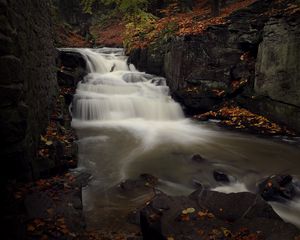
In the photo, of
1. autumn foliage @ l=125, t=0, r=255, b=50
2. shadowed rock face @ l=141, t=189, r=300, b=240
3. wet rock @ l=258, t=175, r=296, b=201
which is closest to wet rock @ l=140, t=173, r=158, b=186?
shadowed rock face @ l=141, t=189, r=300, b=240

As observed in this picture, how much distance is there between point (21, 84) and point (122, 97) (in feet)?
26.1

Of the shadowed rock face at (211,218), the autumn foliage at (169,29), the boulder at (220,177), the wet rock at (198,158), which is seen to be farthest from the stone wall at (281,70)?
the shadowed rock face at (211,218)

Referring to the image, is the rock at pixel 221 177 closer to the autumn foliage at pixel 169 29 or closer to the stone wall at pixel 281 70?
the stone wall at pixel 281 70

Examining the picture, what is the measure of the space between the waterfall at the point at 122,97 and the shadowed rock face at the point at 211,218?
704cm

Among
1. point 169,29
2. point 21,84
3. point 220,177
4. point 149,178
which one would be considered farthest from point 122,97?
point 21,84

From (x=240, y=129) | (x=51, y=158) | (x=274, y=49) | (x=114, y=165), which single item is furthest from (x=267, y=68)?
(x=51, y=158)

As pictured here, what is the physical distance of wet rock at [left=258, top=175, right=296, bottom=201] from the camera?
546 cm

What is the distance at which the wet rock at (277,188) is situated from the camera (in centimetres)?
546

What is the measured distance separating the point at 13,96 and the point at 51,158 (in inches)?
84.0

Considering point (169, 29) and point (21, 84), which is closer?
point (21, 84)

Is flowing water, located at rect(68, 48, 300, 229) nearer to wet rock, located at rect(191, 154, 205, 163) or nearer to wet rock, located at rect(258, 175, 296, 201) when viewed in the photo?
wet rock, located at rect(191, 154, 205, 163)

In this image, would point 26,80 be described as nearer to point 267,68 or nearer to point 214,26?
point 267,68

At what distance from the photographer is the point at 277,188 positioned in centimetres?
553

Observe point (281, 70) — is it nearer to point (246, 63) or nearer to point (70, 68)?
point (246, 63)
